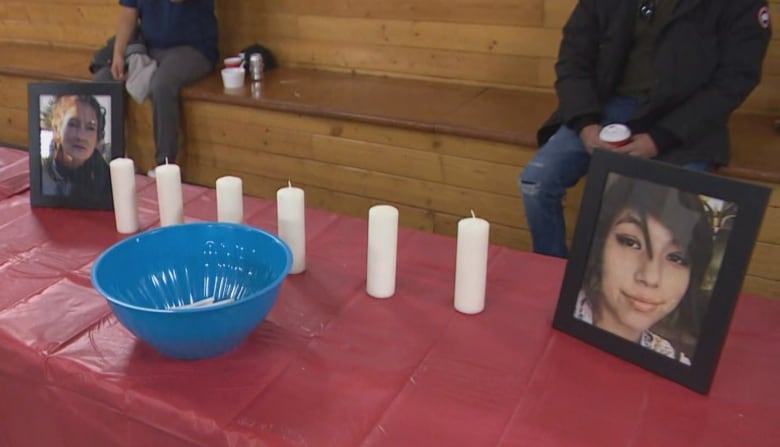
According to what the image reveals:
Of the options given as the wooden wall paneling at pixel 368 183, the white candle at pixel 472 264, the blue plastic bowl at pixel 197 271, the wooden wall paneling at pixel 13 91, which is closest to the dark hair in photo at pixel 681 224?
the white candle at pixel 472 264

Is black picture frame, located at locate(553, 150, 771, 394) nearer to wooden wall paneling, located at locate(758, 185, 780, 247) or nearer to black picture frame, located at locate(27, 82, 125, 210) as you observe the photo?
black picture frame, located at locate(27, 82, 125, 210)

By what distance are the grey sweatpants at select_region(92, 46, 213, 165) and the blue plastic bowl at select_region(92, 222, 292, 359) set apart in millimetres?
1778

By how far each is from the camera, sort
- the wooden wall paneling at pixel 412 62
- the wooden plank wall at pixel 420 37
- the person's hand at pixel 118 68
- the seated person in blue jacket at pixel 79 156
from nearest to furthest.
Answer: the seated person in blue jacket at pixel 79 156 < the wooden plank wall at pixel 420 37 < the wooden wall paneling at pixel 412 62 < the person's hand at pixel 118 68

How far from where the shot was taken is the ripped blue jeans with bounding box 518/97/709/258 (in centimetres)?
208

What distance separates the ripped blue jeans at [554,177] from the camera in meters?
2.08

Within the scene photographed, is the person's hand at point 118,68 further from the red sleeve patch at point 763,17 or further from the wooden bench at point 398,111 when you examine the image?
the red sleeve patch at point 763,17

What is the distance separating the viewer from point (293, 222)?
1.29m

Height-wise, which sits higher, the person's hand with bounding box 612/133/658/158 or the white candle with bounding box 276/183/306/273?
the person's hand with bounding box 612/133/658/158

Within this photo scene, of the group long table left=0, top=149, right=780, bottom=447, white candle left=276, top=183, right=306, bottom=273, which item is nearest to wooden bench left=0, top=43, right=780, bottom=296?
long table left=0, top=149, right=780, bottom=447

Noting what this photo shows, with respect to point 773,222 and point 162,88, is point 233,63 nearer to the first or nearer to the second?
point 162,88

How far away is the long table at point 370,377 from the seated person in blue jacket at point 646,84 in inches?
32.6

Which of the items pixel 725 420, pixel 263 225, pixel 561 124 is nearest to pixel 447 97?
pixel 561 124

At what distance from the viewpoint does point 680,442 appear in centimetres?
88

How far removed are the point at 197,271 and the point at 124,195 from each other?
0.31 m
